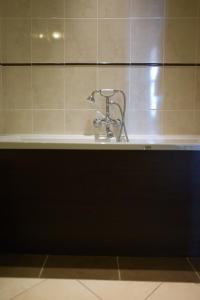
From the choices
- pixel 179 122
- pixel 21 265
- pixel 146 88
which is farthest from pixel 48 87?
pixel 21 265

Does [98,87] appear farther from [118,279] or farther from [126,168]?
[118,279]

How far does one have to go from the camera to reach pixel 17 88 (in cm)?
249

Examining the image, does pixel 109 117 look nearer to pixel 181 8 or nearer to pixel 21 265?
pixel 181 8

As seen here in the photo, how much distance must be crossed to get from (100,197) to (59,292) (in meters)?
0.56

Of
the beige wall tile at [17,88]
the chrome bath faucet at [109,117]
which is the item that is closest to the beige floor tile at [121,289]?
the chrome bath faucet at [109,117]

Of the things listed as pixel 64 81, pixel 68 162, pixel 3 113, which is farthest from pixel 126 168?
pixel 3 113

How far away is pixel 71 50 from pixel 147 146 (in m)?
1.12

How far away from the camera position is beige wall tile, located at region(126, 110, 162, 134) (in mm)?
2502

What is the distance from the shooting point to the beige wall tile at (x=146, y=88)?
Result: 2457 millimetres

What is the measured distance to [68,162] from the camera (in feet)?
6.03

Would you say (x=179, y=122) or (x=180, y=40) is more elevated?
(x=180, y=40)

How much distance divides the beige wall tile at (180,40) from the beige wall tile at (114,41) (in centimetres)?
31

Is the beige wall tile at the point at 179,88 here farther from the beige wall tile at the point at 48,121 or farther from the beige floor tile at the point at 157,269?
the beige floor tile at the point at 157,269

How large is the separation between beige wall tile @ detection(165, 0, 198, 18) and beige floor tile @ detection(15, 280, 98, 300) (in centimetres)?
203
